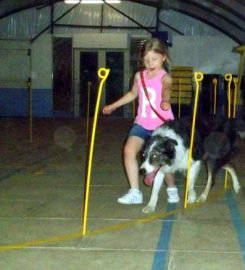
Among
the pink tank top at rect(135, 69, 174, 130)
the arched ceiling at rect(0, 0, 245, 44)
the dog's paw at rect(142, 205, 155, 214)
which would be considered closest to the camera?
the dog's paw at rect(142, 205, 155, 214)

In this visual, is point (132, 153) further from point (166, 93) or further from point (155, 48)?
point (155, 48)

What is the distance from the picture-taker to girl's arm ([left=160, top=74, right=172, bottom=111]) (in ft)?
25.6

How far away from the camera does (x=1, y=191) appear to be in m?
9.55

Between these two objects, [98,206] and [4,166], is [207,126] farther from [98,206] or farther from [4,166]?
[4,166]

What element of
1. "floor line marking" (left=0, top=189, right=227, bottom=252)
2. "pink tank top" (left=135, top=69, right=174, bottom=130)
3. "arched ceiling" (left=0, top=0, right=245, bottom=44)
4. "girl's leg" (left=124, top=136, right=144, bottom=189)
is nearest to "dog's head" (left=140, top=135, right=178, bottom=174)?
"girl's leg" (left=124, top=136, right=144, bottom=189)

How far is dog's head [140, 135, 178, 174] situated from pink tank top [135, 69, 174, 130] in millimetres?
404

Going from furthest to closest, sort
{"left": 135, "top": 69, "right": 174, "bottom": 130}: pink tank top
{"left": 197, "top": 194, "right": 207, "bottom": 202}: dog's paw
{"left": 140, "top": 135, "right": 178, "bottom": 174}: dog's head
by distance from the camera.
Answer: {"left": 197, "top": 194, "right": 207, "bottom": 202}: dog's paw < {"left": 135, "top": 69, "right": 174, "bottom": 130}: pink tank top < {"left": 140, "top": 135, "right": 178, "bottom": 174}: dog's head

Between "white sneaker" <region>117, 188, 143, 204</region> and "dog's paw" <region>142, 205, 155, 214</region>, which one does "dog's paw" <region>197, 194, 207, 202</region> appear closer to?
"white sneaker" <region>117, 188, 143, 204</region>

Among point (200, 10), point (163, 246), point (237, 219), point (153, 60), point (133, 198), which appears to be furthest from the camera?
point (200, 10)

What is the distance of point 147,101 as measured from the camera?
8086 millimetres

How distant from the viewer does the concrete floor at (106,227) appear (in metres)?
5.88

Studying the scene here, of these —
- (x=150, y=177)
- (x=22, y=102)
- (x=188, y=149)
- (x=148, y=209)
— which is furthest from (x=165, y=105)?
(x=22, y=102)

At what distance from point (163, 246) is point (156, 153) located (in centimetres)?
160

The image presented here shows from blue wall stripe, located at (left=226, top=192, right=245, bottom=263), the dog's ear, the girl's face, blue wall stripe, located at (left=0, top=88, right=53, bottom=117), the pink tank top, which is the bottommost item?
blue wall stripe, located at (left=0, top=88, right=53, bottom=117)
